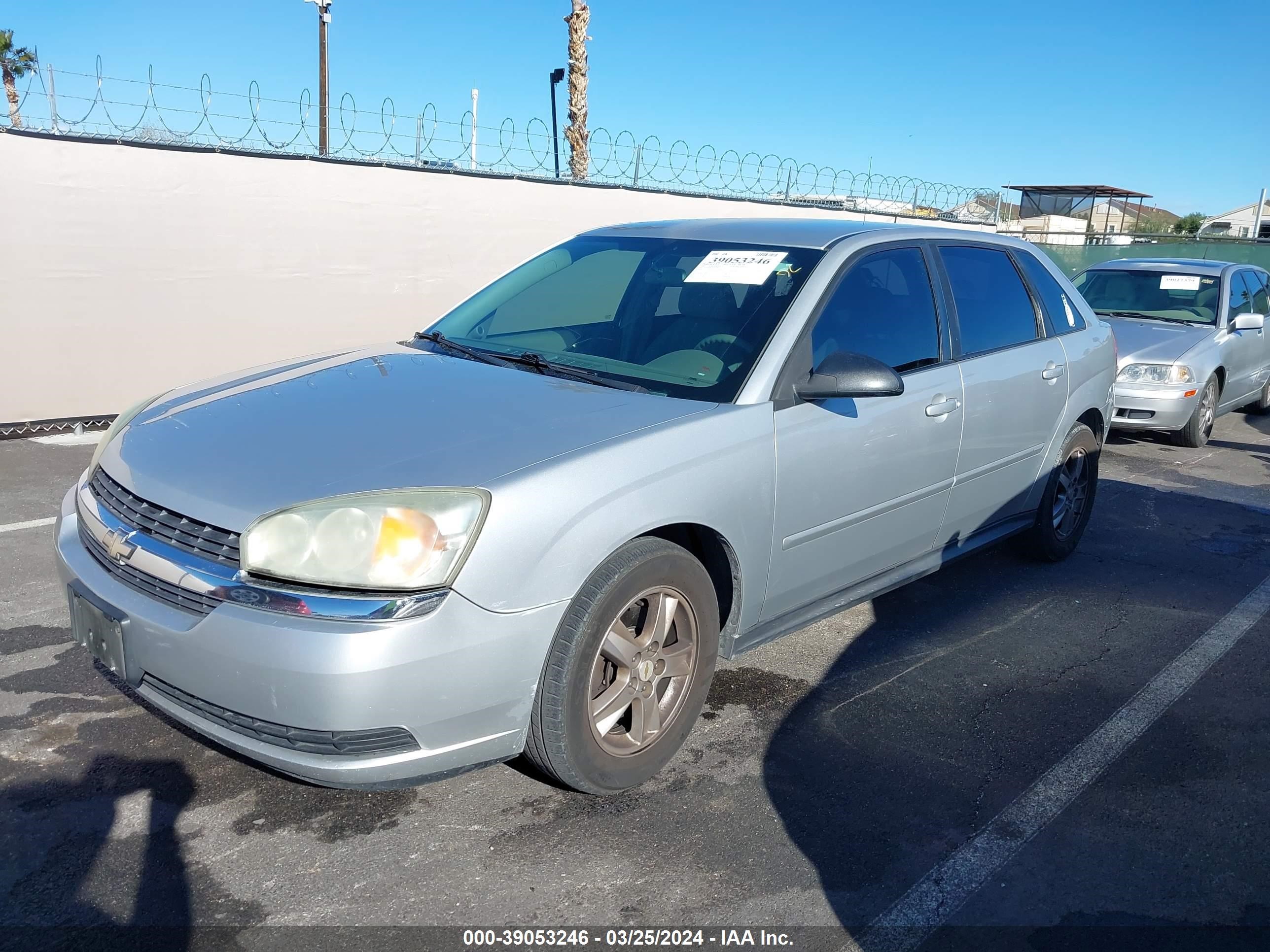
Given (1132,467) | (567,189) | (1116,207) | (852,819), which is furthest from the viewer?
(1116,207)

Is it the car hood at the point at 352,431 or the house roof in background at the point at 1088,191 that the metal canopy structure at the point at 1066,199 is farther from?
the car hood at the point at 352,431

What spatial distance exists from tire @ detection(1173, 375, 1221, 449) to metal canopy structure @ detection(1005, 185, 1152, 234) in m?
26.5

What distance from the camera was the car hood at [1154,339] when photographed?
858 cm

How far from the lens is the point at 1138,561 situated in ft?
18.4

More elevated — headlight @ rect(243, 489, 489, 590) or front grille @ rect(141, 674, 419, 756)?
headlight @ rect(243, 489, 489, 590)

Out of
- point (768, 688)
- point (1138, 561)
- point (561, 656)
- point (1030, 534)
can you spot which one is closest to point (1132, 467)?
point (1138, 561)

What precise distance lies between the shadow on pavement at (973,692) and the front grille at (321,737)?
1.15 meters

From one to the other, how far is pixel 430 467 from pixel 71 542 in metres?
1.24

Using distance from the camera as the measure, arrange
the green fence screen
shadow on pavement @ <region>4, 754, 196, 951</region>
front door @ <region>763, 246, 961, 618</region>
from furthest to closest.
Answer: the green fence screen
front door @ <region>763, 246, 961, 618</region>
shadow on pavement @ <region>4, 754, 196, 951</region>

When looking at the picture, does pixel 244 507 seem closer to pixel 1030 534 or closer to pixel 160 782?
pixel 160 782

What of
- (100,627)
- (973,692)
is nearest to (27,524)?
(100,627)

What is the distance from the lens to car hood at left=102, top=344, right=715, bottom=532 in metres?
2.61

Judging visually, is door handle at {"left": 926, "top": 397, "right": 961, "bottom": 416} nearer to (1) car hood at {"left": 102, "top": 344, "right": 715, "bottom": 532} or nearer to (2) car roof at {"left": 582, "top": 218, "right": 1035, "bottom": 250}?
(2) car roof at {"left": 582, "top": 218, "right": 1035, "bottom": 250}

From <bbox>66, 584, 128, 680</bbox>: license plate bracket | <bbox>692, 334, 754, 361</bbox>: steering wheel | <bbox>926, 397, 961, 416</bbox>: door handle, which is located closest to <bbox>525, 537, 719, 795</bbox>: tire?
<bbox>692, 334, 754, 361</bbox>: steering wheel
